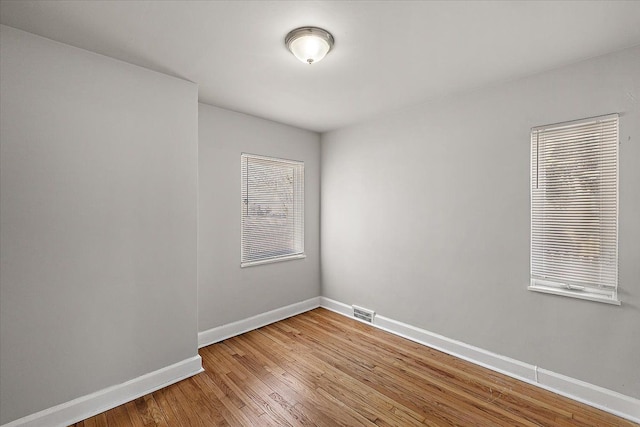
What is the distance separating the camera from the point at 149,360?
237 centimetres

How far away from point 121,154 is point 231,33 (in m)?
1.27

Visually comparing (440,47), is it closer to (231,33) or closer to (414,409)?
(231,33)

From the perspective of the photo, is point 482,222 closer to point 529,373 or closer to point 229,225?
point 529,373

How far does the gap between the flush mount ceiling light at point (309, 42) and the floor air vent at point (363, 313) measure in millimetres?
2977

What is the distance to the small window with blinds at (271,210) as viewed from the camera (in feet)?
11.6

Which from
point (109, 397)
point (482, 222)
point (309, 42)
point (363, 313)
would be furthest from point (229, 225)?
point (482, 222)

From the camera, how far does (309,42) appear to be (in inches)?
74.6

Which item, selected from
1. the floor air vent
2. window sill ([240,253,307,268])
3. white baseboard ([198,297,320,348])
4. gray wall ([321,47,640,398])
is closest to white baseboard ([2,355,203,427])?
white baseboard ([198,297,320,348])

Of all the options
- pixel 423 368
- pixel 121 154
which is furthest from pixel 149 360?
pixel 423 368

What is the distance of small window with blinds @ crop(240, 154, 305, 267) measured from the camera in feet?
11.6

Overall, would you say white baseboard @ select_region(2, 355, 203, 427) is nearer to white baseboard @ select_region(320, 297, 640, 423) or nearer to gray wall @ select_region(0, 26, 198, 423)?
gray wall @ select_region(0, 26, 198, 423)

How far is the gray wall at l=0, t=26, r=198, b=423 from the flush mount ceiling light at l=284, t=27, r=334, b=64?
1211 mm

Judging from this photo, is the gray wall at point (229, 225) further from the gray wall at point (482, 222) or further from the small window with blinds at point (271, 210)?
the gray wall at point (482, 222)

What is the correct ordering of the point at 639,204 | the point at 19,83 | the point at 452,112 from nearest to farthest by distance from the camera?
the point at 19,83, the point at 639,204, the point at 452,112
